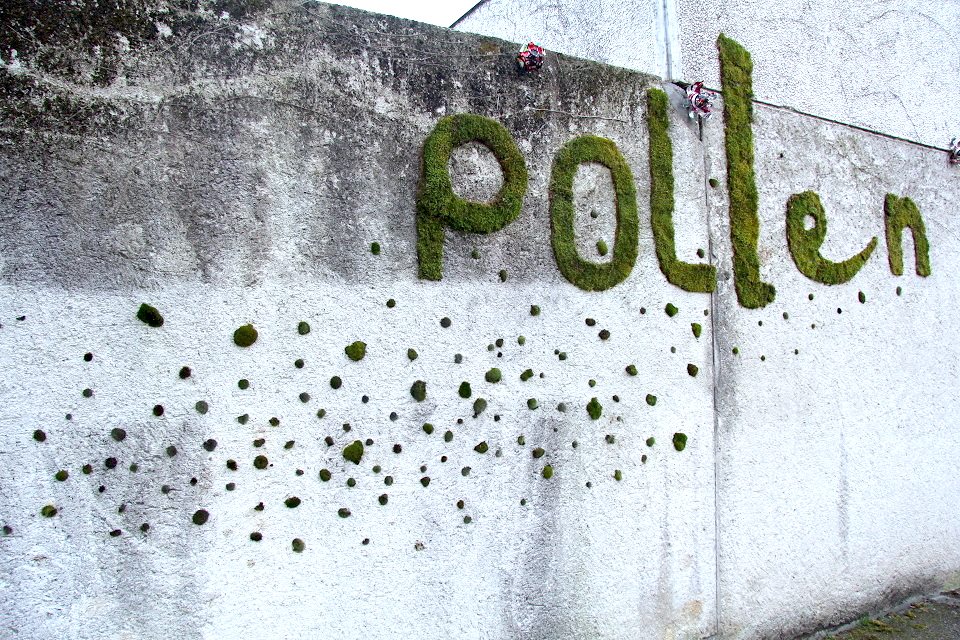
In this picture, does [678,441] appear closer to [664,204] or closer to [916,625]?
[664,204]

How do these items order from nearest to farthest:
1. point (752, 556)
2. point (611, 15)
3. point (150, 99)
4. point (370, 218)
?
point (150, 99) < point (370, 218) < point (752, 556) < point (611, 15)

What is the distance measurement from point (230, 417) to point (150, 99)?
1153mm

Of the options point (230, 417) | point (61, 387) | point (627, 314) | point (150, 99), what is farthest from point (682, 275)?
point (61, 387)

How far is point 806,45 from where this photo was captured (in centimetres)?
443

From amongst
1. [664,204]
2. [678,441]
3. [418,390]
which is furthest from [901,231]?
[418,390]

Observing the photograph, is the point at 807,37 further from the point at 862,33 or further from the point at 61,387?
the point at 61,387

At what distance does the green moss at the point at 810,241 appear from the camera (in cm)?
414

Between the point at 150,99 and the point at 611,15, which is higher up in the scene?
the point at 611,15

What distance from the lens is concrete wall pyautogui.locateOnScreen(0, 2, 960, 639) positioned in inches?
93.5

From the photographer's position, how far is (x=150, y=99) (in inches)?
99.0

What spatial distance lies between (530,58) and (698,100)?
102 centimetres

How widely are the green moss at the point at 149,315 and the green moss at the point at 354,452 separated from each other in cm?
83

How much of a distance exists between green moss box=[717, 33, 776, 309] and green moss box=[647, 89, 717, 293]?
304mm

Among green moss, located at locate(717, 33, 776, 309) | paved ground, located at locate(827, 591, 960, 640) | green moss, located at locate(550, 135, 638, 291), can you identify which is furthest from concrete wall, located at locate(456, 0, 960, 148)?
paved ground, located at locate(827, 591, 960, 640)
